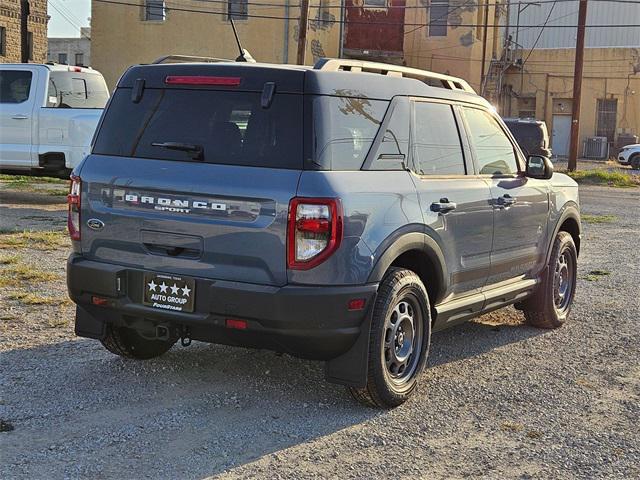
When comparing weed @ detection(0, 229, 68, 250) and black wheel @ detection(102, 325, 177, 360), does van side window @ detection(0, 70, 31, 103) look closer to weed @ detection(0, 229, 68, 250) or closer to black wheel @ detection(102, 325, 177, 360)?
weed @ detection(0, 229, 68, 250)

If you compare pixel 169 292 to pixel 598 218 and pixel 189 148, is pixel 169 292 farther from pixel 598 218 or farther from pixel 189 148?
pixel 598 218

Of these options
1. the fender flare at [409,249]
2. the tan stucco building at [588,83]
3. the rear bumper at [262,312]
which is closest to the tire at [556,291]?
the fender flare at [409,249]

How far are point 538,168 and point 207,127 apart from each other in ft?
9.83

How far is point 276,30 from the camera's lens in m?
31.9

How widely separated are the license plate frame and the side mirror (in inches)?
127

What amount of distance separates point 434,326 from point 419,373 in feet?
1.19

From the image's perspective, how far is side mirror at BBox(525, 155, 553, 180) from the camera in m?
6.71

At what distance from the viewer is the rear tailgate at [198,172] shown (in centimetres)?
454

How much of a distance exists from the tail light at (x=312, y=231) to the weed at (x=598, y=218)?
503 inches

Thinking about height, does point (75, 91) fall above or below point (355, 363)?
above

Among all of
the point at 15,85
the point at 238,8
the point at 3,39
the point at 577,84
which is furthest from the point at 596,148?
the point at 15,85

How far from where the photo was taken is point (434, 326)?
18.2 ft

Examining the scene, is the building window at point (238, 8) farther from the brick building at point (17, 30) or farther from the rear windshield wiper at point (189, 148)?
the rear windshield wiper at point (189, 148)

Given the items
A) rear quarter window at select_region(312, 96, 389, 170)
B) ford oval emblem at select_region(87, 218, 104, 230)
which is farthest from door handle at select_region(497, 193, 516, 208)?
ford oval emblem at select_region(87, 218, 104, 230)
